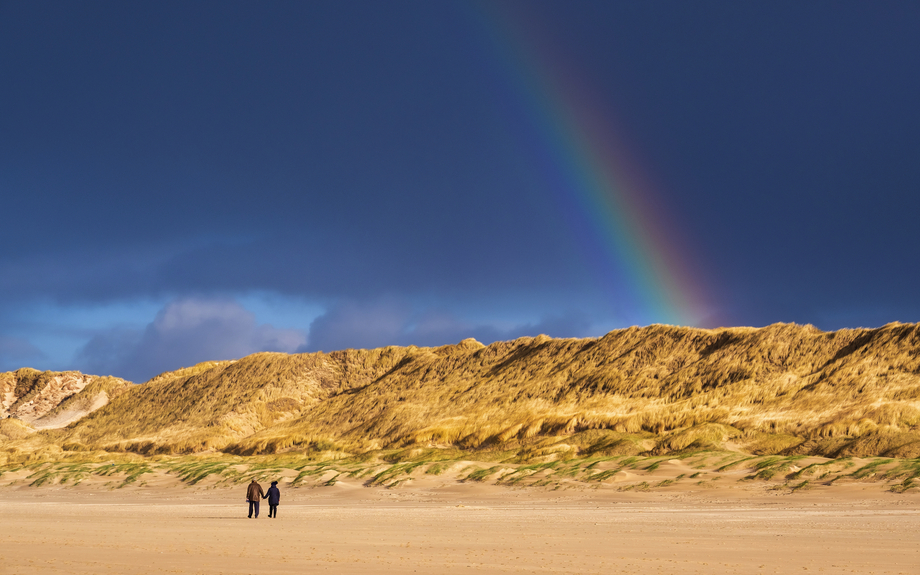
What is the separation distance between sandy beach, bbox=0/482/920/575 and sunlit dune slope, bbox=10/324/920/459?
1739 cm

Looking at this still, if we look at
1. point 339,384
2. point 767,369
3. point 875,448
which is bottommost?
point 875,448

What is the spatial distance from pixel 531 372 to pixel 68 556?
195 feet

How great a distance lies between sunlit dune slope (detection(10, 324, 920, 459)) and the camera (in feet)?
149

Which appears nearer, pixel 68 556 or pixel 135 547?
pixel 68 556

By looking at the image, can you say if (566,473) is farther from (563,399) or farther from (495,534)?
(563,399)

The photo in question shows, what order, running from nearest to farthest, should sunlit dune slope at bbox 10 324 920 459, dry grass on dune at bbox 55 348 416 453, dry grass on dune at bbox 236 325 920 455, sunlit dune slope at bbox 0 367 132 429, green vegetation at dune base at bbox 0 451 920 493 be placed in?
1. green vegetation at dune base at bbox 0 451 920 493
2. dry grass on dune at bbox 236 325 920 455
3. sunlit dune slope at bbox 10 324 920 459
4. dry grass on dune at bbox 55 348 416 453
5. sunlit dune slope at bbox 0 367 132 429

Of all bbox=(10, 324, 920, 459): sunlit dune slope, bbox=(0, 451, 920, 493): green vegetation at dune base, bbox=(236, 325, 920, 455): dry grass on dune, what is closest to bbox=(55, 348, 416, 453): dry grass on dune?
bbox=(10, 324, 920, 459): sunlit dune slope

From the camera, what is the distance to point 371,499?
31.3 m

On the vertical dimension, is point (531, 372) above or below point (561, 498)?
above

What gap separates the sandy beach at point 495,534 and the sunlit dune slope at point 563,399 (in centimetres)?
1739

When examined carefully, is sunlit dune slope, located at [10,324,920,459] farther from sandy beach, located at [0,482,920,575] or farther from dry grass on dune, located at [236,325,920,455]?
sandy beach, located at [0,482,920,575]

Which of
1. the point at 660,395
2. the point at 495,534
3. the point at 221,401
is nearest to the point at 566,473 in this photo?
the point at 495,534

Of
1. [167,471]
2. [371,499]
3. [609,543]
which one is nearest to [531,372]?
[167,471]

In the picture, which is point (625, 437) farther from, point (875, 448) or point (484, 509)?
point (484, 509)
